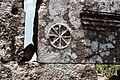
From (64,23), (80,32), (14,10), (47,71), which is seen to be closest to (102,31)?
(80,32)

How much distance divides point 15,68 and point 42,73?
1.03 feet

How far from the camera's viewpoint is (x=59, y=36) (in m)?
4.09

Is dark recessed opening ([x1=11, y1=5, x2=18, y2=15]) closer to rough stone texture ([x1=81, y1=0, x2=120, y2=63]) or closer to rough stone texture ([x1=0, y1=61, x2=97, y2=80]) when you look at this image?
rough stone texture ([x1=0, y1=61, x2=97, y2=80])

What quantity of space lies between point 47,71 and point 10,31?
0.62 metres

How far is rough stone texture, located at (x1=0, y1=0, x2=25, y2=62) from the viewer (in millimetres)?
3911

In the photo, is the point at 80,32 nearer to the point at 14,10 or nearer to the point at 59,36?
the point at 59,36

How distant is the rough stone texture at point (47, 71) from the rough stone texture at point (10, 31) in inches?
5.0

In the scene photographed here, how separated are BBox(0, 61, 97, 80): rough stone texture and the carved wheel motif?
24 cm

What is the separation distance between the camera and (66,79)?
4.04 meters

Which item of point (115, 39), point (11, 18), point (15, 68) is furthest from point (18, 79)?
point (115, 39)

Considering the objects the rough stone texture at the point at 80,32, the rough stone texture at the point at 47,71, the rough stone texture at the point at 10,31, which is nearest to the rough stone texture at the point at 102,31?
the rough stone texture at the point at 80,32

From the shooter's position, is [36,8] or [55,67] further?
[36,8]

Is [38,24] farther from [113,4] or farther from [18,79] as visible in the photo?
[113,4]

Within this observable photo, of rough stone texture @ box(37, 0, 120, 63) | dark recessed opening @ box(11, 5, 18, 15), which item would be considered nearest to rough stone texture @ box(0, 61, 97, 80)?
rough stone texture @ box(37, 0, 120, 63)
